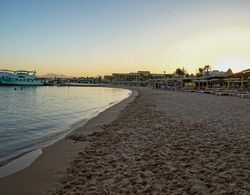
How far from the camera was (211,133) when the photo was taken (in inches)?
438

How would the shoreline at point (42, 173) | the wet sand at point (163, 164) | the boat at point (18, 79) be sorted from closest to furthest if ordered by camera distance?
the wet sand at point (163, 164)
the shoreline at point (42, 173)
the boat at point (18, 79)

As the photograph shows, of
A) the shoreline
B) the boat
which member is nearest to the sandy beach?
the shoreline

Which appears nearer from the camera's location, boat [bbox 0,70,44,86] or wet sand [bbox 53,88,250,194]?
wet sand [bbox 53,88,250,194]

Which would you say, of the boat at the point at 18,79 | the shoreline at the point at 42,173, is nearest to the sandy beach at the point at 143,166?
the shoreline at the point at 42,173

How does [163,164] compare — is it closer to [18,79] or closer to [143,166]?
[143,166]

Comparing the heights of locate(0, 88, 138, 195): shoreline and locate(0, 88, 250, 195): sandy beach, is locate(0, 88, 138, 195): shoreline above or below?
below

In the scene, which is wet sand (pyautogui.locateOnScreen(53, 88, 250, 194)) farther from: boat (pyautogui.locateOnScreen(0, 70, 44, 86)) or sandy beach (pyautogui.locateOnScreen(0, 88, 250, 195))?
boat (pyautogui.locateOnScreen(0, 70, 44, 86))

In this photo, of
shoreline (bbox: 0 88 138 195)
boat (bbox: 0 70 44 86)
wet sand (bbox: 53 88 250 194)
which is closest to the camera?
wet sand (bbox: 53 88 250 194)

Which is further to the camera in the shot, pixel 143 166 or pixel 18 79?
pixel 18 79

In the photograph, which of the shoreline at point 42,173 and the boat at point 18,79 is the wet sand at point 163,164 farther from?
the boat at point 18,79

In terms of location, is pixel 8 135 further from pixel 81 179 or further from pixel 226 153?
pixel 226 153

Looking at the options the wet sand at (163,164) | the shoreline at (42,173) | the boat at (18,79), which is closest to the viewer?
the wet sand at (163,164)

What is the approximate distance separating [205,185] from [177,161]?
1.75 meters

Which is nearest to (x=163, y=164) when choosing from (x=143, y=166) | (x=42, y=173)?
(x=143, y=166)
